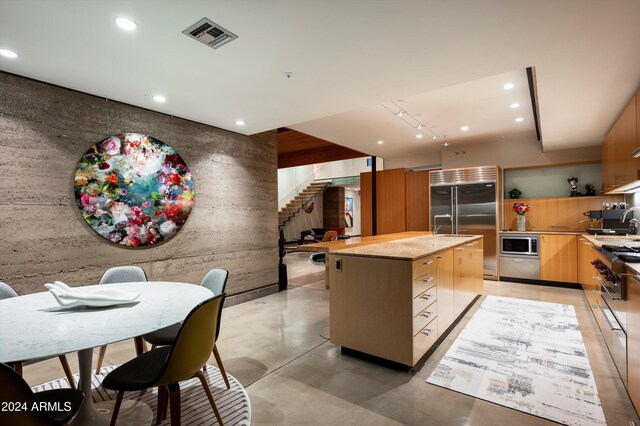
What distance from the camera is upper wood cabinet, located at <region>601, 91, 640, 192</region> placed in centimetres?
300

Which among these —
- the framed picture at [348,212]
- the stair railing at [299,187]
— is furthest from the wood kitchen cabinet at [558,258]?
the framed picture at [348,212]

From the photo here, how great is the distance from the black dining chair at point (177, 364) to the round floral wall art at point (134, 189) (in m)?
2.16

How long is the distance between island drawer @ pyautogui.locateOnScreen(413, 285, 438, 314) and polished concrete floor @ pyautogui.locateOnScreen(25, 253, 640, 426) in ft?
1.65

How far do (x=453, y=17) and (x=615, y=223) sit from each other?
15.5 feet

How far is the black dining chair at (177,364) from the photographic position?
1.56 metres

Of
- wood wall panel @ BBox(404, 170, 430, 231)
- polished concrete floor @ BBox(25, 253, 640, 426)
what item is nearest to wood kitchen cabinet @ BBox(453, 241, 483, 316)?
polished concrete floor @ BBox(25, 253, 640, 426)

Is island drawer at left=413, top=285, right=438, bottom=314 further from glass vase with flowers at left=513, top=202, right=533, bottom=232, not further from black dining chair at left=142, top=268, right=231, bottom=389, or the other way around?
glass vase with flowers at left=513, top=202, right=533, bottom=232

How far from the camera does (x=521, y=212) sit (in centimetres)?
602

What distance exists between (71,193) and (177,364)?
256 centimetres

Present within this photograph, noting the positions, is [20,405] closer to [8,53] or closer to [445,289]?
[8,53]

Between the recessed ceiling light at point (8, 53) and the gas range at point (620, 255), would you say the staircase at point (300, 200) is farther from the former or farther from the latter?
the gas range at point (620, 255)

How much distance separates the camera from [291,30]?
2.19m

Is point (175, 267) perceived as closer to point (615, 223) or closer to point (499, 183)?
point (499, 183)

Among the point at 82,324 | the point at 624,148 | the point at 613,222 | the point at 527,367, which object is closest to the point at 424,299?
the point at 527,367
